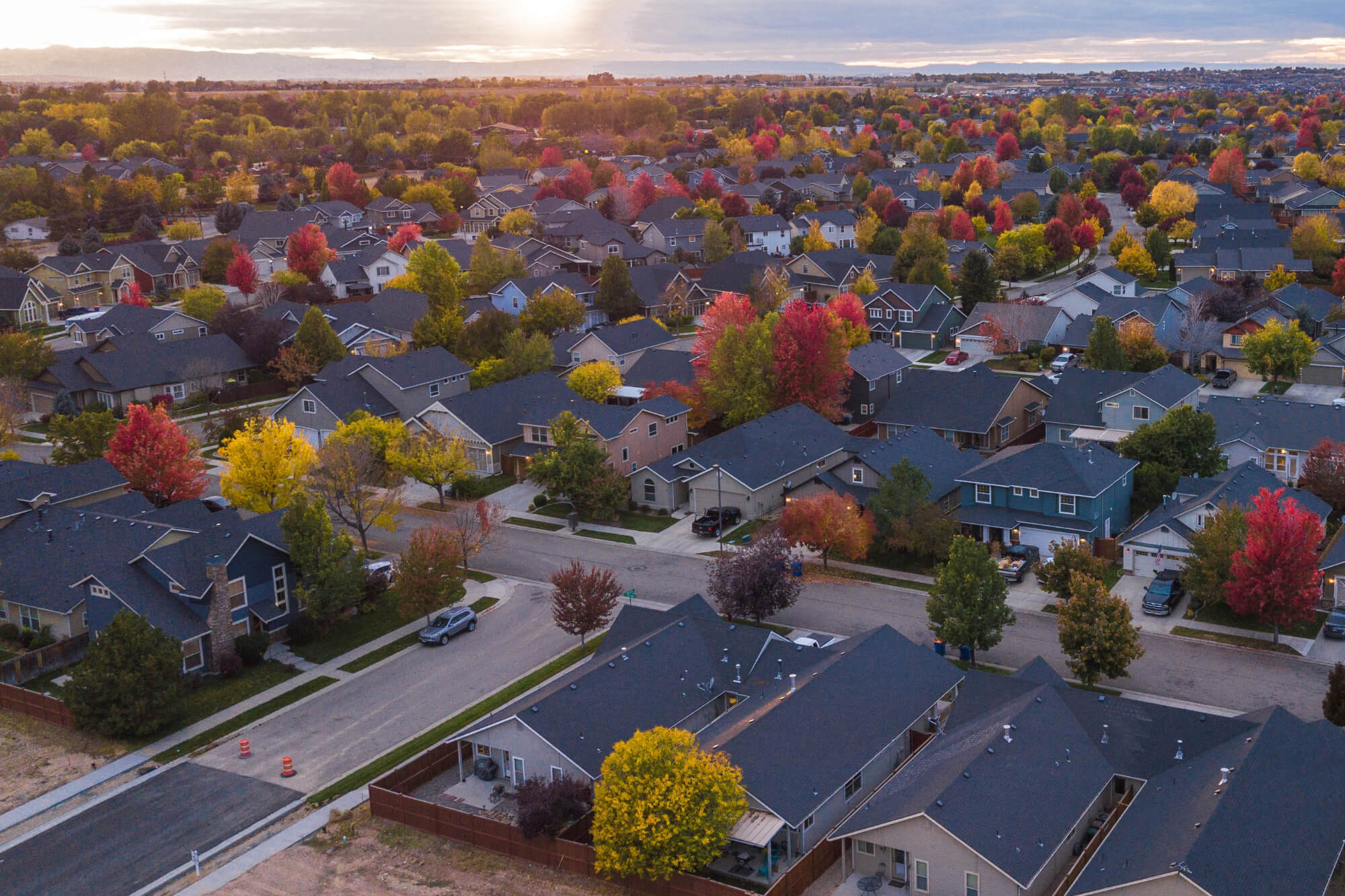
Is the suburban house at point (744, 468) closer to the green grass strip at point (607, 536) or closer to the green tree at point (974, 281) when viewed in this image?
the green grass strip at point (607, 536)

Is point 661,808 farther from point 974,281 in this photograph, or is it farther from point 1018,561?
point 974,281

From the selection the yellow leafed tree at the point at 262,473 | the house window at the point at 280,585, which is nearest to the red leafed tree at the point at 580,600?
the house window at the point at 280,585

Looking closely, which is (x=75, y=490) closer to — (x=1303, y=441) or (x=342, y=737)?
(x=342, y=737)

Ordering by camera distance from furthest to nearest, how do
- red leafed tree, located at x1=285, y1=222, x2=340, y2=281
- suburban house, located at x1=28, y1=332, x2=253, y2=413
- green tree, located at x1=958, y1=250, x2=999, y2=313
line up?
red leafed tree, located at x1=285, y1=222, x2=340, y2=281 → green tree, located at x1=958, y1=250, x2=999, y2=313 → suburban house, located at x1=28, y1=332, x2=253, y2=413

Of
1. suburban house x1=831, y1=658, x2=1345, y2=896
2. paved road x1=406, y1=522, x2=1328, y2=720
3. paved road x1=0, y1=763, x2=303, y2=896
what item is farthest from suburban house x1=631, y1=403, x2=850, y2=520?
paved road x1=0, y1=763, x2=303, y2=896

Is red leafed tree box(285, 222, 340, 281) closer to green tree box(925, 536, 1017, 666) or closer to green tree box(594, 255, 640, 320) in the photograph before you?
green tree box(594, 255, 640, 320)

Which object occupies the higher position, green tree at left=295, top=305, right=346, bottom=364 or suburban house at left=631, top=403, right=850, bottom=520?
green tree at left=295, top=305, right=346, bottom=364
